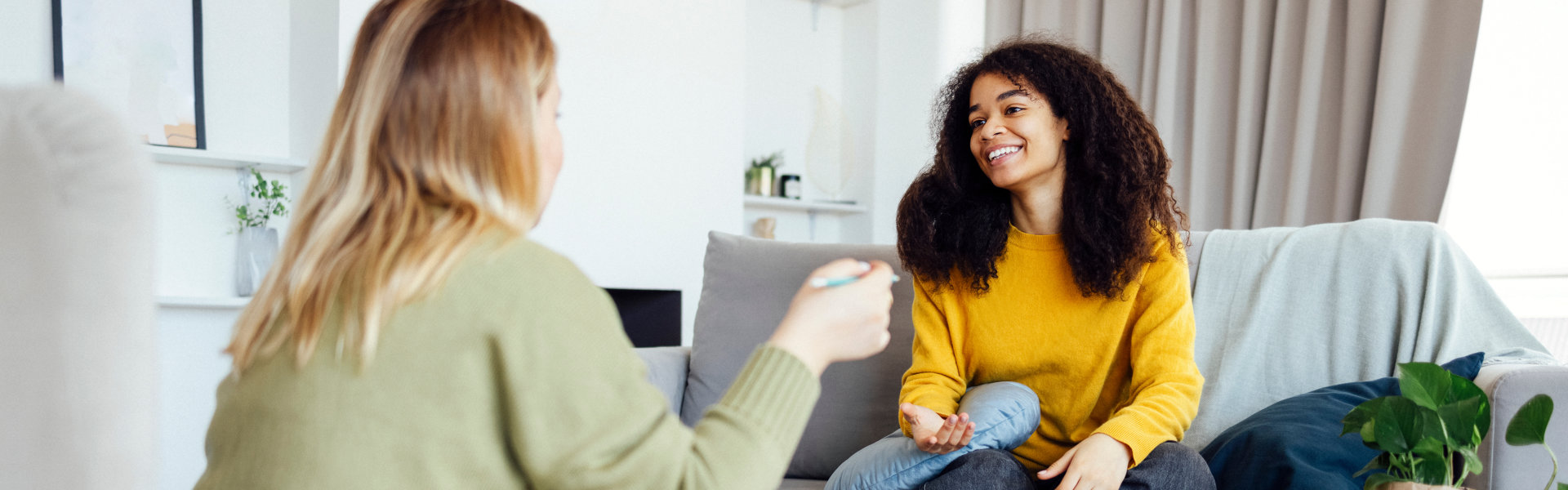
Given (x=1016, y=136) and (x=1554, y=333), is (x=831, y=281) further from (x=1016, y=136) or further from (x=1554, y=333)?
(x=1554, y=333)

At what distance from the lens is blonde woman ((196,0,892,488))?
608 mm

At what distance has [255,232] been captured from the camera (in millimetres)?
2816

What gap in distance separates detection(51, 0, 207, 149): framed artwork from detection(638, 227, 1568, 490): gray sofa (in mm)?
1740

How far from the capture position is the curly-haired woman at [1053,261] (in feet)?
4.78

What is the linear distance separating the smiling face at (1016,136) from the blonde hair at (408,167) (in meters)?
0.98

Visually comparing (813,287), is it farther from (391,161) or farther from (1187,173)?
(1187,173)

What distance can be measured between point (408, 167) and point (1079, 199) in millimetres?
1153

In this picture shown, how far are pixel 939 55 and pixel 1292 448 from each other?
2.82m

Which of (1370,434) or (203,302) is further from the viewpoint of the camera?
(203,302)

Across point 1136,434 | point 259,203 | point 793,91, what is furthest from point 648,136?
point 1136,434

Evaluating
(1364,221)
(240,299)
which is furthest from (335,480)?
(240,299)

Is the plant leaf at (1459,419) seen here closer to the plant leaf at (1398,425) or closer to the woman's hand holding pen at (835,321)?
the plant leaf at (1398,425)

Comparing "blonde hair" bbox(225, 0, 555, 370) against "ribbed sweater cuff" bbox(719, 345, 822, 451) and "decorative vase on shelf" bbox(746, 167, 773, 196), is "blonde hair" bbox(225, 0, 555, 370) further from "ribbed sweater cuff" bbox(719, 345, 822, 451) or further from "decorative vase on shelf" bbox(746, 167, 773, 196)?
"decorative vase on shelf" bbox(746, 167, 773, 196)

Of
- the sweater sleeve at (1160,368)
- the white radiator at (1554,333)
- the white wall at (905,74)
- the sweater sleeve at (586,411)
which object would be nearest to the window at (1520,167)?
the white radiator at (1554,333)
